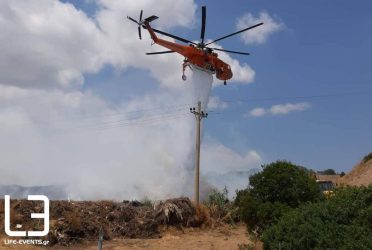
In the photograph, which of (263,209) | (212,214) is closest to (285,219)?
(263,209)

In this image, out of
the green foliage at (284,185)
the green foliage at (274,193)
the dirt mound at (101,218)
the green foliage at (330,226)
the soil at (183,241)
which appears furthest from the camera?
the dirt mound at (101,218)

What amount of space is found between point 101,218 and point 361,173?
1540 inches

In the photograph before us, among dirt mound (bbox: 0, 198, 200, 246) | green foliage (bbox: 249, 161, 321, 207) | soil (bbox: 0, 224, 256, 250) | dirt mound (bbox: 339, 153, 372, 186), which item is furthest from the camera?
dirt mound (bbox: 339, 153, 372, 186)


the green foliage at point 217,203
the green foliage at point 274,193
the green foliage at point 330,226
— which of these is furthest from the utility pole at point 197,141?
the green foliage at point 330,226

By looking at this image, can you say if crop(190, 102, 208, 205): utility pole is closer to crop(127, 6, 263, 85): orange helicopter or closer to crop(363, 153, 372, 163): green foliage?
crop(127, 6, 263, 85): orange helicopter

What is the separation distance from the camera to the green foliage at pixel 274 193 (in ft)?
52.1

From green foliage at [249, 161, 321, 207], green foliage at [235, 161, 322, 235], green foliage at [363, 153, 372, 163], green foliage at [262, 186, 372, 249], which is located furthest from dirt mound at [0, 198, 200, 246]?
green foliage at [363, 153, 372, 163]

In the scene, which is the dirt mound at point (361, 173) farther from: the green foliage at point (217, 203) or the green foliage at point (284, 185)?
the green foliage at point (284, 185)

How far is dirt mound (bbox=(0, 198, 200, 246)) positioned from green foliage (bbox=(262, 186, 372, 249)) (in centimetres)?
812

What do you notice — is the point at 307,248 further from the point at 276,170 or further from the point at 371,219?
the point at 276,170

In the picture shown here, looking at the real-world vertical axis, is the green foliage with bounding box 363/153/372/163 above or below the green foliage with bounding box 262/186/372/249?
above

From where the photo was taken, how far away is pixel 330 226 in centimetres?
1127

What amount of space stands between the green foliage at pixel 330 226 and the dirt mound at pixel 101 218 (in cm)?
812

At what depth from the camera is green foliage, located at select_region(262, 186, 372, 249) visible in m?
10.7
